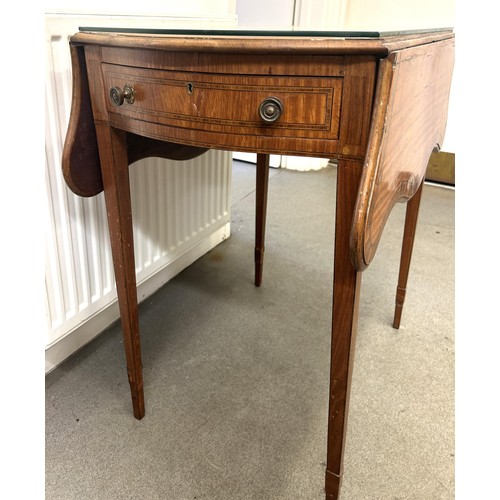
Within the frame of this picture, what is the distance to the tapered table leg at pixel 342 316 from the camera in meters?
0.65

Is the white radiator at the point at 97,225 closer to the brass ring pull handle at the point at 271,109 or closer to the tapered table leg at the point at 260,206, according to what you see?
the tapered table leg at the point at 260,206

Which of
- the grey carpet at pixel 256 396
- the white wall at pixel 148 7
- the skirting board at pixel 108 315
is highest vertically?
the white wall at pixel 148 7

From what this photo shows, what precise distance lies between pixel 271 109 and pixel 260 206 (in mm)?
892

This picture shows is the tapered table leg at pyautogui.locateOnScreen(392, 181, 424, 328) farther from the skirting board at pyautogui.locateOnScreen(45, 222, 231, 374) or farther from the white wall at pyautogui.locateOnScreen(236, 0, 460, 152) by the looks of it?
the white wall at pyautogui.locateOnScreen(236, 0, 460, 152)

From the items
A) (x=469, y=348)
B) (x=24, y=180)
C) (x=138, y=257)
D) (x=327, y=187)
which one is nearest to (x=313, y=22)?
(x=327, y=187)

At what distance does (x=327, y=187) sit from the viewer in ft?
8.68

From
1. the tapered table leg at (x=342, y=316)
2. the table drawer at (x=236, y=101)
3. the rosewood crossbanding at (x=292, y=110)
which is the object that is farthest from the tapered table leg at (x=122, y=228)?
the tapered table leg at (x=342, y=316)

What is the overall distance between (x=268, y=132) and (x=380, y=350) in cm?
88

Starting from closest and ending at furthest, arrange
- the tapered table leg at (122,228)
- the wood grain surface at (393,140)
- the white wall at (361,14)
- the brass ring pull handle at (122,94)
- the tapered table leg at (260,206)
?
the wood grain surface at (393,140) < the brass ring pull handle at (122,94) < the tapered table leg at (122,228) < the tapered table leg at (260,206) < the white wall at (361,14)

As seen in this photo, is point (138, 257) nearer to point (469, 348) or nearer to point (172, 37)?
point (172, 37)

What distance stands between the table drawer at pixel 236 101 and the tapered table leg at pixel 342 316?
69mm

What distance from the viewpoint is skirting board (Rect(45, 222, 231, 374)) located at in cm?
122

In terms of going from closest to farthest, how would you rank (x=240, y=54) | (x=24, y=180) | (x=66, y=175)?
(x=240, y=54), (x=24, y=180), (x=66, y=175)

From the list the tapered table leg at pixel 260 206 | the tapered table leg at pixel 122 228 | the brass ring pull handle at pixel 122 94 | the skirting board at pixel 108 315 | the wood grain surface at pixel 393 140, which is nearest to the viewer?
the wood grain surface at pixel 393 140
